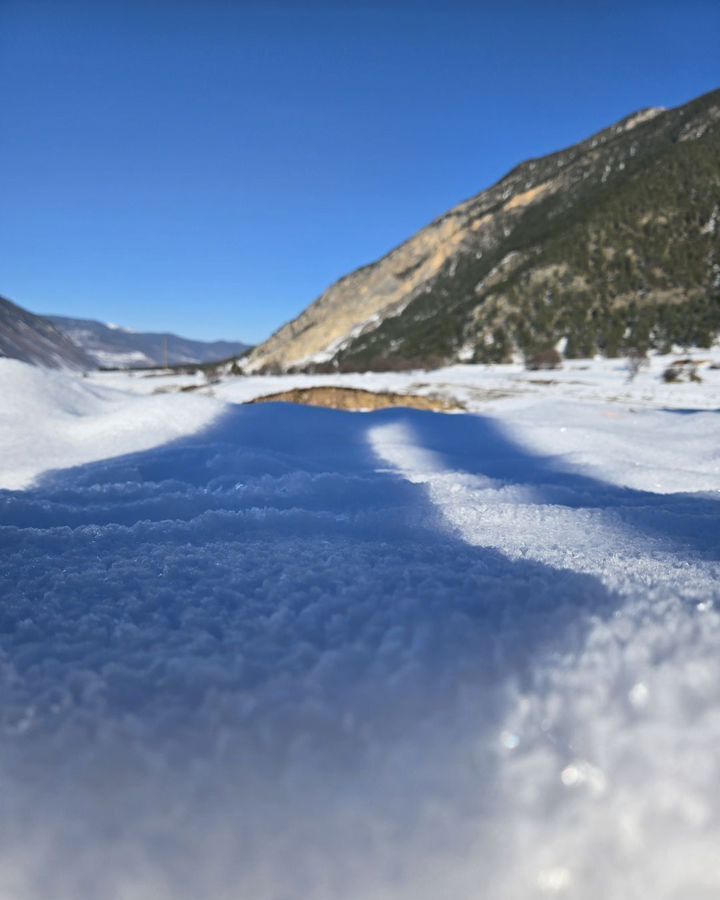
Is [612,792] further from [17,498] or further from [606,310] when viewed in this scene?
[606,310]

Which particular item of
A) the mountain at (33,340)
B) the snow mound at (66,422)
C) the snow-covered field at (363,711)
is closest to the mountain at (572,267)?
the mountain at (33,340)

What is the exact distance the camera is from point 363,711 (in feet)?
2.72

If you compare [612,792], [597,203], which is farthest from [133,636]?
[597,203]

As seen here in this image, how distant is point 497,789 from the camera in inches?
27.5

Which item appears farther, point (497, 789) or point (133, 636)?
point (133, 636)

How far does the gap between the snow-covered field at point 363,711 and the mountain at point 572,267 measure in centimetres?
2895

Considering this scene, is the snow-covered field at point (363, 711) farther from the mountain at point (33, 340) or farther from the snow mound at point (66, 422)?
the mountain at point (33, 340)

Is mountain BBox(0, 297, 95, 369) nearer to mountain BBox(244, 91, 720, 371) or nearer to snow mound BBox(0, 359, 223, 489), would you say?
mountain BBox(244, 91, 720, 371)

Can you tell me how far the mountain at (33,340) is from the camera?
1918 inches

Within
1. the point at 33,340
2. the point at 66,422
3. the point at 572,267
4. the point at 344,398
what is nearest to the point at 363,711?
the point at 66,422

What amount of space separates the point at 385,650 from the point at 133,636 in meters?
0.50

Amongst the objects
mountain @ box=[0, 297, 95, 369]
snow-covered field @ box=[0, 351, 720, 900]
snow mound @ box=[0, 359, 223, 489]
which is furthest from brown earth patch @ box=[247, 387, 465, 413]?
mountain @ box=[0, 297, 95, 369]

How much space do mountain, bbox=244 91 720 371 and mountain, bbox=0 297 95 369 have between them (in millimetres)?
24567

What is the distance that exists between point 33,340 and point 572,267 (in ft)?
184
